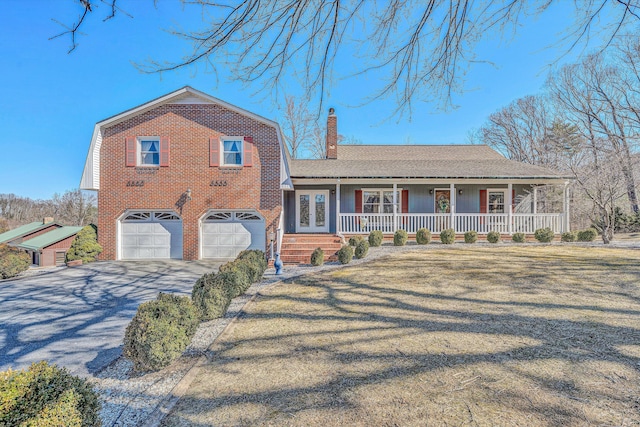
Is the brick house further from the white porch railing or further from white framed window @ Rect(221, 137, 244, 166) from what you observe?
the white porch railing

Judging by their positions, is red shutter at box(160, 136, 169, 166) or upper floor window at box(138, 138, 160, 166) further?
upper floor window at box(138, 138, 160, 166)

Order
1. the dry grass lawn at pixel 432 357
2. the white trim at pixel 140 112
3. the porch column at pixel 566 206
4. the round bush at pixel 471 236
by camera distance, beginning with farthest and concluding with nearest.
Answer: the porch column at pixel 566 206
the round bush at pixel 471 236
the white trim at pixel 140 112
the dry grass lawn at pixel 432 357

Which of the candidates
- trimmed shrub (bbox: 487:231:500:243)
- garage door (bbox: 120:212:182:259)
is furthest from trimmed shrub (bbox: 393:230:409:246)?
garage door (bbox: 120:212:182:259)

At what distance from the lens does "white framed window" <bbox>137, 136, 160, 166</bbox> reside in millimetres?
11500

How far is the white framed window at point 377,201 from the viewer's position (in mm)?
14094

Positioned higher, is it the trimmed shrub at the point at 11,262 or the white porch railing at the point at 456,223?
the white porch railing at the point at 456,223

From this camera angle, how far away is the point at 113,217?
1127 cm

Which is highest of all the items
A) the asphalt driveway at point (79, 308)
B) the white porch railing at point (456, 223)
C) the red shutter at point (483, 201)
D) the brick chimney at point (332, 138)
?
the brick chimney at point (332, 138)

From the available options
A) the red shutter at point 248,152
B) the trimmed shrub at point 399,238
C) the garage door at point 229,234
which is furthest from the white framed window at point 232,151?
the trimmed shrub at point 399,238

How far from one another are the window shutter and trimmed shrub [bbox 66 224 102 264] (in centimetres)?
311

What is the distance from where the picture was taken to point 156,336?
3.21m

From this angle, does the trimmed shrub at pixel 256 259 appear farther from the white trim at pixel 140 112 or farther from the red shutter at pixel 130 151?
the red shutter at pixel 130 151

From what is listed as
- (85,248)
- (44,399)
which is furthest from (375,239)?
(85,248)

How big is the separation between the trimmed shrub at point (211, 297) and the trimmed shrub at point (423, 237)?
8.72 meters
